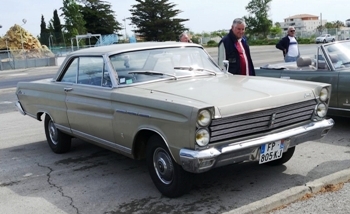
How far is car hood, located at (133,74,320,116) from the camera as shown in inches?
164

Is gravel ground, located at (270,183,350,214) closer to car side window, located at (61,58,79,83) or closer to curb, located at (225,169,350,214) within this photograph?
curb, located at (225,169,350,214)

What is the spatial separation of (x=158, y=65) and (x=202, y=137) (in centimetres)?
169

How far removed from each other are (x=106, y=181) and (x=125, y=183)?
0.89 ft

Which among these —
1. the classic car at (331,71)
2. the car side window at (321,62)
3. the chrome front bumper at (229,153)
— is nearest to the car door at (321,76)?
the classic car at (331,71)

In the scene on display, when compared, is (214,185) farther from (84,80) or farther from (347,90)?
(347,90)

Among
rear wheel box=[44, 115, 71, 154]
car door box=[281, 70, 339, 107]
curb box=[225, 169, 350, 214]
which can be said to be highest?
car door box=[281, 70, 339, 107]

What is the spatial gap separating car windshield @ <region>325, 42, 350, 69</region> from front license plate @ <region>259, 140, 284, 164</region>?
3.17 meters

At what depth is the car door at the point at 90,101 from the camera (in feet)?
17.0

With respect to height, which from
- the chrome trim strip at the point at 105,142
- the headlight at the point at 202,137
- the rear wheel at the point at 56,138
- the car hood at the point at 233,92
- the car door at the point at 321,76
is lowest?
the rear wheel at the point at 56,138

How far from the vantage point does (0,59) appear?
1473 inches

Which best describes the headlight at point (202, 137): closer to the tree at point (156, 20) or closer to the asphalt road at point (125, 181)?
the asphalt road at point (125, 181)

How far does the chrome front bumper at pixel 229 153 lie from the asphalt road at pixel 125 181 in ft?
1.48

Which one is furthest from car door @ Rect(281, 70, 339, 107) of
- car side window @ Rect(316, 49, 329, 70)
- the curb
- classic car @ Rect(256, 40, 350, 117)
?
the curb

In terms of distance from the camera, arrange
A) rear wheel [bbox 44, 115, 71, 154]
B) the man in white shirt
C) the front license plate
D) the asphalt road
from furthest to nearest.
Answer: the man in white shirt
rear wheel [bbox 44, 115, 71, 154]
the asphalt road
the front license plate
